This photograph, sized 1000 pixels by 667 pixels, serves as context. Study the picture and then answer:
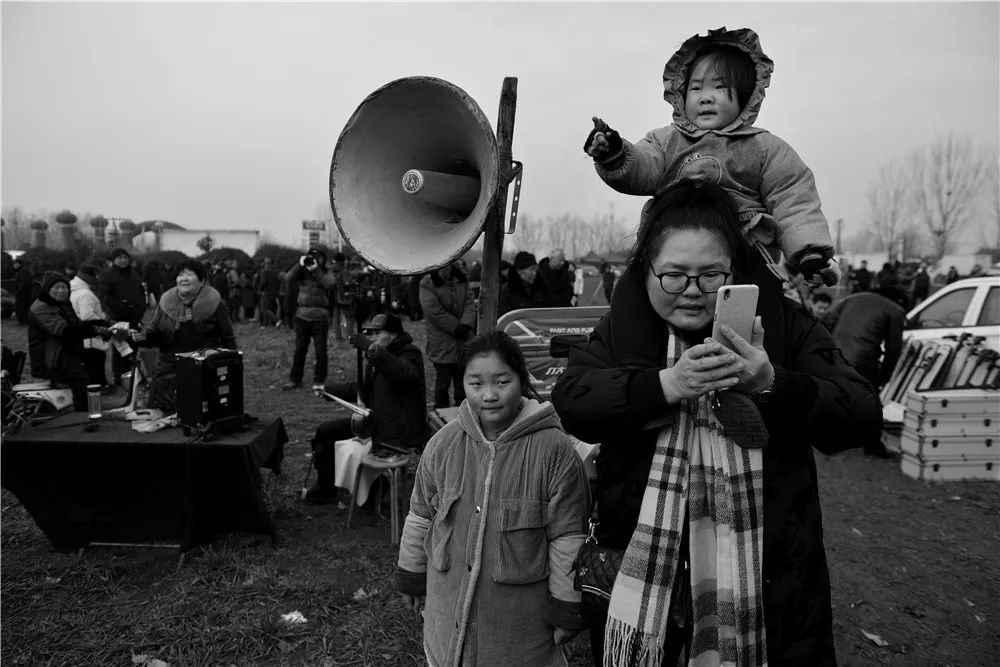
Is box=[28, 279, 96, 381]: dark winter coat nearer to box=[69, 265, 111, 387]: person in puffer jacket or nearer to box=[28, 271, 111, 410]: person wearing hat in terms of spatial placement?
box=[28, 271, 111, 410]: person wearing hat

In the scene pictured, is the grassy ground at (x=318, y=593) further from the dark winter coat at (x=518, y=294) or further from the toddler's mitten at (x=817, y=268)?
the dark winter coat at (x=518, y=294)

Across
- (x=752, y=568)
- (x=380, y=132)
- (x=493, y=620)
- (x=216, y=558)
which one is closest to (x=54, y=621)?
(x=216, y=558)

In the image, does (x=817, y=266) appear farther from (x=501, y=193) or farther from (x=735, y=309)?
(x=501, y=193)

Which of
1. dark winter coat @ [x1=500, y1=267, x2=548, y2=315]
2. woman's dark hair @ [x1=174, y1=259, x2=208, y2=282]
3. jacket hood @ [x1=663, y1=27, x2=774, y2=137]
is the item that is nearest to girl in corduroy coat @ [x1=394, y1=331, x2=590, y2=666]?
jacket hood @ [x1=663, y1=27, x2=774, y2=137]

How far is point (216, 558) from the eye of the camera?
13.1ft

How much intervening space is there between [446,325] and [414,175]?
438 cm

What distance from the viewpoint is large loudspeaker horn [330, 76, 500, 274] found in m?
2.28

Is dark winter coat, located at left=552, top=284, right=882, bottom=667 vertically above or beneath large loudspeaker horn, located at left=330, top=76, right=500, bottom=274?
beneath

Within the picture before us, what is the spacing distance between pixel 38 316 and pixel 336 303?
703 centimetres

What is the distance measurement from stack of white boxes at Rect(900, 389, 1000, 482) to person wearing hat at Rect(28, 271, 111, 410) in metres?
8.39

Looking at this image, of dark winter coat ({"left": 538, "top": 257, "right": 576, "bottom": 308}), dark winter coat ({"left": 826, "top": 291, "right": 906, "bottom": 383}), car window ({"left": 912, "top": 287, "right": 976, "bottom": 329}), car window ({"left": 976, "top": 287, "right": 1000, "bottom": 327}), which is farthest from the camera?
dark winter coat ({"left": 538, "top": 257, "right": 576, "bottom": 308})

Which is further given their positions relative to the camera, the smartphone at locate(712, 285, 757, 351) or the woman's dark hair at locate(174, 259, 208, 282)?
the woman's dark hair at locate(174, 259, 208, 282)

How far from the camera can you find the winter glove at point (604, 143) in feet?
5.24

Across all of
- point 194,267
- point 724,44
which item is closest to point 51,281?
point 194,267
